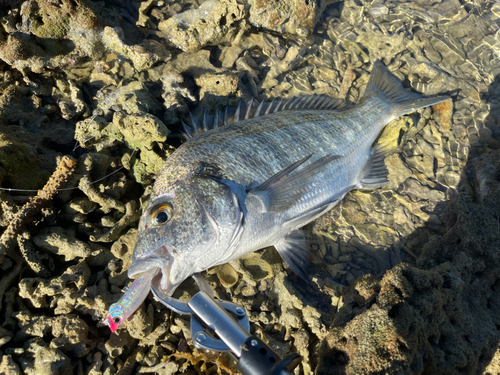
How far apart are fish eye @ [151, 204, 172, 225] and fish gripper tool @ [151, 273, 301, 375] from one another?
1.61 ft

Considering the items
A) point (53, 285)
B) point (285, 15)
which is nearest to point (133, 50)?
point (285, 15)

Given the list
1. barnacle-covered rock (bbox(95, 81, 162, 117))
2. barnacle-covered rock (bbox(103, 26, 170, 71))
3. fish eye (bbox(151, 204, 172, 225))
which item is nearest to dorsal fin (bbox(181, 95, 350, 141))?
barnacle-covered rock (bbox(95, 81, 162, 117))

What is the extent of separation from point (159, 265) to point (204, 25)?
3.40m

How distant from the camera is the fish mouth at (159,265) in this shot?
→ 1.82m

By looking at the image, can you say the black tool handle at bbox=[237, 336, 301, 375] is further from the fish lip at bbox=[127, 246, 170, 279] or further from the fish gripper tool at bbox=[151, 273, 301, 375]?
the fish lip at bbox=[127, 246, 170, 279]

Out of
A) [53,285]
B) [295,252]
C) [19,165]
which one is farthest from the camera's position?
[295,252]

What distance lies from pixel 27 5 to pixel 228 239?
3.72 metres

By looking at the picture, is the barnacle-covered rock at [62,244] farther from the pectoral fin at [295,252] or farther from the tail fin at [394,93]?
the tail fin at [394,93]

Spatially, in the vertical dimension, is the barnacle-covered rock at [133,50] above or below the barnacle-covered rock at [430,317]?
above

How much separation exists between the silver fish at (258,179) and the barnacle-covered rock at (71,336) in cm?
84

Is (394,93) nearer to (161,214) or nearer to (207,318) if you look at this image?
(161,214)

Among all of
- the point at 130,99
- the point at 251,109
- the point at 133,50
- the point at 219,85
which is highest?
the point at 133,50

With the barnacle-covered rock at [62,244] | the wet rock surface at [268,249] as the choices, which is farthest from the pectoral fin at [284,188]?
the barnacle-covered rock at [62,244]

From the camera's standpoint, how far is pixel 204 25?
12.5ft
